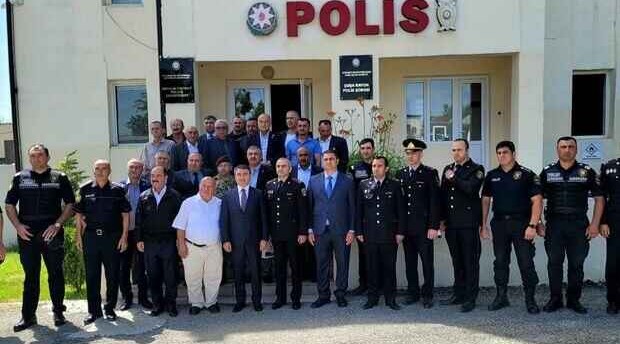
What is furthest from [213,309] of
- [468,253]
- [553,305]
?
[553,305]

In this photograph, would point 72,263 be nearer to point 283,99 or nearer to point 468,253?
point 468,253

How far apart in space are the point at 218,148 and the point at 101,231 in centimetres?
216

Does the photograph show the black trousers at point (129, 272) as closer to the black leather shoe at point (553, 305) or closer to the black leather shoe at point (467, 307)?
the black leather shoe at point (467, 307)

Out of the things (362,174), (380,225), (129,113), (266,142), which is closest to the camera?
(380,225)

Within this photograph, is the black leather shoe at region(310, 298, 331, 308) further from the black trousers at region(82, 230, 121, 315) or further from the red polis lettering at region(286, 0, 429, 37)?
the red polis lettering at region(286, 0, 429, 37)

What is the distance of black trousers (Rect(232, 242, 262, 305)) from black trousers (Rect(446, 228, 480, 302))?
2272 mm

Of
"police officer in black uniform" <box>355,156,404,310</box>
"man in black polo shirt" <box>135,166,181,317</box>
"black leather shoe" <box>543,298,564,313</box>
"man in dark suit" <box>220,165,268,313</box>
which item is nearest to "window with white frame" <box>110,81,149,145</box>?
"man in black polo shirt" <box>135,166,181,317</box>

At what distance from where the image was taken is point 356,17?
34.2 ft

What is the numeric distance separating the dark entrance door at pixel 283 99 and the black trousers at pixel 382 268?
6.00 m

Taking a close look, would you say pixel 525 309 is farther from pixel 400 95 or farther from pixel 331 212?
pixel 400 95

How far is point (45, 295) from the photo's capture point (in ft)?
26.9

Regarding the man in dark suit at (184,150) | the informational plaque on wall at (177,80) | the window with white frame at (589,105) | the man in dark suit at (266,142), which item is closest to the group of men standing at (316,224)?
the man in dark suit at (184,150)

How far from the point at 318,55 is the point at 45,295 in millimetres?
5843

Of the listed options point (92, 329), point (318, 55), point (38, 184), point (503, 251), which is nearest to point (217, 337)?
point (92, 329)
